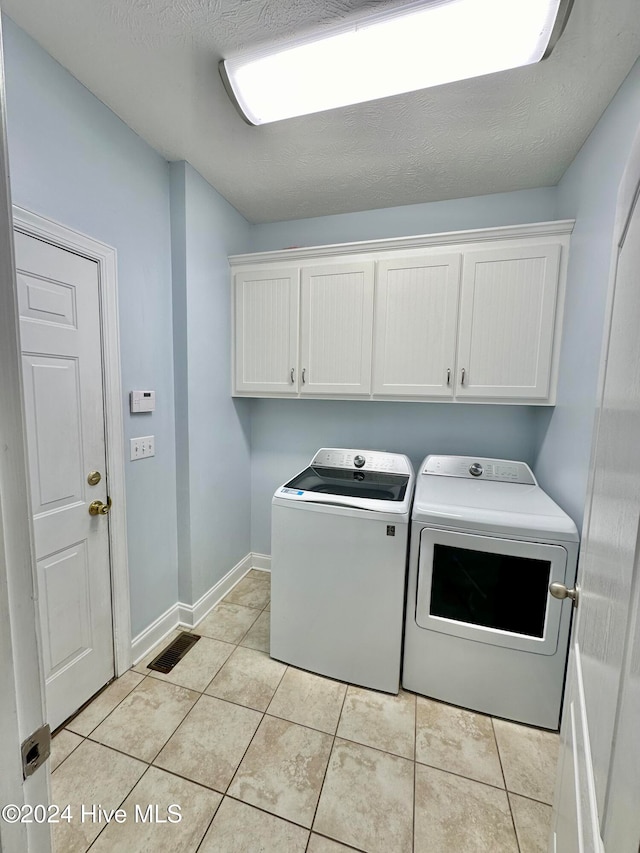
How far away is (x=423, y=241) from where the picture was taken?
1.96 m

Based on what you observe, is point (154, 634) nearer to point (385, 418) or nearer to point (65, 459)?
point (65, 459)

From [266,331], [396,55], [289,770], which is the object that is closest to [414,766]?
[289,770]

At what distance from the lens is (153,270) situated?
1819 mm

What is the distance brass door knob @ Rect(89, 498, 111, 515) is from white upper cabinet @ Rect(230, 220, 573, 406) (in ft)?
3.59

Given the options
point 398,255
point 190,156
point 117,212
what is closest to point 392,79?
point 398,255

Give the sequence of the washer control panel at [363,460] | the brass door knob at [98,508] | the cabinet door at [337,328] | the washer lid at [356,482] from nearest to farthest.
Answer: the brass door knob at [98,508]
the washer lid at [356,482]
the cabinet door at [337,328]
the washer control panel at [363,460]

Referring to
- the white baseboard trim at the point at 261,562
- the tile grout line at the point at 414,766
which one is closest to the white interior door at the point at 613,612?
the tile grout line at the point at 414,766

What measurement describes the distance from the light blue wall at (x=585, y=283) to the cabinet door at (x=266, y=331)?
1.50m

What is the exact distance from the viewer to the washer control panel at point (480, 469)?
2006 mm

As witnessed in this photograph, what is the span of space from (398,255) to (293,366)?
0.91m

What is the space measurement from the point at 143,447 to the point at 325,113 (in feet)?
5.91

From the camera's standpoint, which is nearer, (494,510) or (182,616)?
(494,510)

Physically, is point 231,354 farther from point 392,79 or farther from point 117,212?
point 392,79

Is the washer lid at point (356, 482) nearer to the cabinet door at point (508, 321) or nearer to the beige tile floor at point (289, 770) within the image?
the cabinet door at point (508, 321)
